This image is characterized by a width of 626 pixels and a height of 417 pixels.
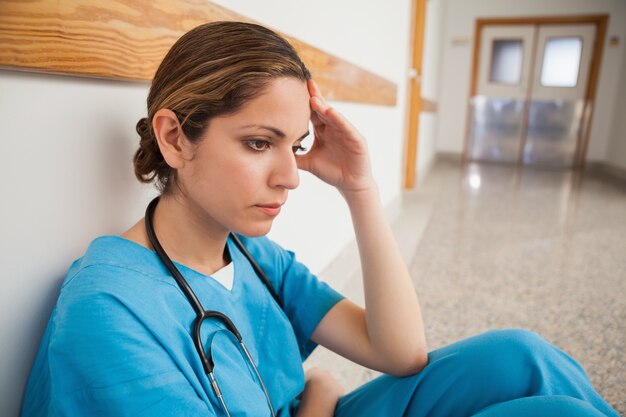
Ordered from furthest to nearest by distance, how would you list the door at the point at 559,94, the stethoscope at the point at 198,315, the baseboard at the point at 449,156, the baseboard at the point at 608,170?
the baseboard at the point at 449,156
the door at the point at 559,94
the baseboard at the point at 608,170
the stethoscope at the point at 198,315

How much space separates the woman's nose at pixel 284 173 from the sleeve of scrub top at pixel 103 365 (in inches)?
11.7

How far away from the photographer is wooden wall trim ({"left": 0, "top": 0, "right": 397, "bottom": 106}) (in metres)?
0.59

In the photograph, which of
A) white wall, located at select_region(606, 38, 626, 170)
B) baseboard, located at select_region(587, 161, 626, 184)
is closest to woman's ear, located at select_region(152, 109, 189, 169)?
baseboard, located at select_region(587, 161, 626, 184)

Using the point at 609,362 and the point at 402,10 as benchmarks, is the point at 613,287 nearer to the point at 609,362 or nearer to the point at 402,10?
the point at 609,362

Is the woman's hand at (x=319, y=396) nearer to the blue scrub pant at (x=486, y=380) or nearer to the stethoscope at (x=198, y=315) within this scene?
the blue scrub pant at (x=486, y=380)

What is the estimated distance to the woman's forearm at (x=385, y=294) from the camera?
92 centimetres

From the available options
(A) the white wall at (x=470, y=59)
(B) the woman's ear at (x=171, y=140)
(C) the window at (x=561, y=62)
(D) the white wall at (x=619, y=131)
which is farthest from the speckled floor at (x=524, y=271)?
(C) the window at (x=561, y=62)

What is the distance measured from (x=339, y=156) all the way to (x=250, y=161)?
1.10 ft

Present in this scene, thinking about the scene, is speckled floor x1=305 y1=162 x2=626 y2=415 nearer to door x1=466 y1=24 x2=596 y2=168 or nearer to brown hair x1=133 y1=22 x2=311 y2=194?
brown hair x1=133 y1=22 x2=311 y2=194

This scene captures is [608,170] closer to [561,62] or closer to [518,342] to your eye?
[561,62]

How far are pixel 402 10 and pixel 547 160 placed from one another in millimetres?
5478

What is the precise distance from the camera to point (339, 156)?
99 centimetres

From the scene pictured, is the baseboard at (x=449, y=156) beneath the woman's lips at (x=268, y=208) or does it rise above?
beneath

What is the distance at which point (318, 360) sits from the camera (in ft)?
5.60
